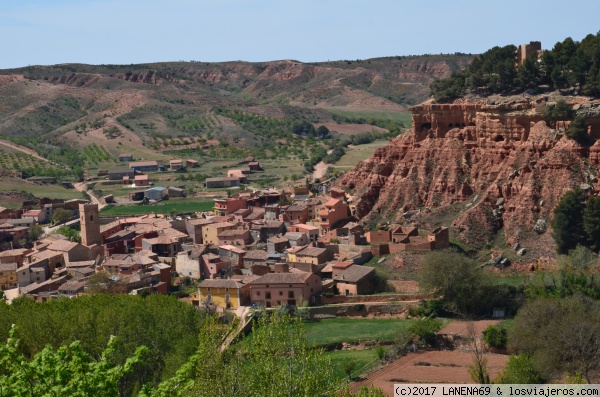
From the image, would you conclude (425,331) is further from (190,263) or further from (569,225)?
Answer: (190,263)

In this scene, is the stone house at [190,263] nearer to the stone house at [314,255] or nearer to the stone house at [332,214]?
the stone house at [314,255]

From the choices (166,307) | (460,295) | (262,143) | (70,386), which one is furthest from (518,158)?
(262,143)

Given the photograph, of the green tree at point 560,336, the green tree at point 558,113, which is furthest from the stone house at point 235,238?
the green tree at point 560,336

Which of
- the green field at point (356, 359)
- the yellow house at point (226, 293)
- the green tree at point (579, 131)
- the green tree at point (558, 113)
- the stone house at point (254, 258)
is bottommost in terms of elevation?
the green field at point (356, 359)

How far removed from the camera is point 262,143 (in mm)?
126750

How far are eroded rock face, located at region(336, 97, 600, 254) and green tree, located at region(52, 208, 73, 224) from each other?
80.3 ft

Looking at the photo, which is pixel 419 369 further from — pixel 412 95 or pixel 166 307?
pixel 412 95

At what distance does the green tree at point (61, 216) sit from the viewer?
251 feet

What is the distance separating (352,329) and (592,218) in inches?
603

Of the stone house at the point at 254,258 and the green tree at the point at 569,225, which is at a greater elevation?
the green tree at the point at 569,225

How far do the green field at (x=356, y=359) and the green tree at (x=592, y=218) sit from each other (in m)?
15.8

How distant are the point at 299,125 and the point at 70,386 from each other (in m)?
120

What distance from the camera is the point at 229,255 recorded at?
56875mm

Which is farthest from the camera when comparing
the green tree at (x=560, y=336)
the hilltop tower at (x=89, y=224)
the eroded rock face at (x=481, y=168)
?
the hilltop tower at (x=89, y=224)
